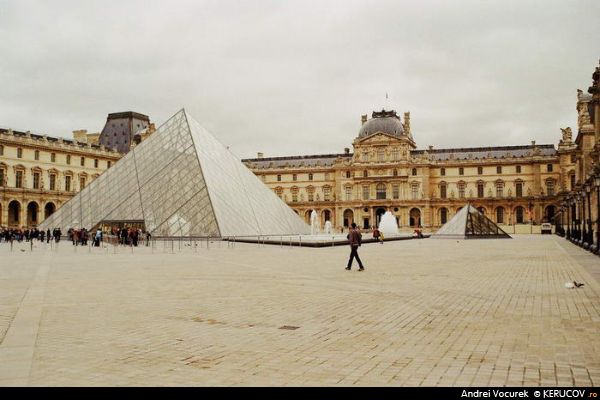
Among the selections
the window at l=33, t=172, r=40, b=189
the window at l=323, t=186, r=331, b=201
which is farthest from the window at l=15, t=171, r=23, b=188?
the window at l=323, t=186, r=331, b=201

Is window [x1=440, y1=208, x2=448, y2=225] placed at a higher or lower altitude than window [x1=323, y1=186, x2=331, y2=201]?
lower

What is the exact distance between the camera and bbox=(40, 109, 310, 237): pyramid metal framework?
94.0 ft

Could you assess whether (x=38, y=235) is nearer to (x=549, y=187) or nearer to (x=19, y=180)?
(x=19, y=180)

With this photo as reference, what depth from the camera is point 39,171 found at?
58.0 metres

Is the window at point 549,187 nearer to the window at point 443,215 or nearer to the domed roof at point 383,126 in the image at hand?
the window at point 443,215

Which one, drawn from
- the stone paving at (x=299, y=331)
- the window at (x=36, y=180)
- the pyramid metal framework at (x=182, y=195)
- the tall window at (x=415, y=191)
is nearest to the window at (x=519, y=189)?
the tall window at (x=415, y=191)

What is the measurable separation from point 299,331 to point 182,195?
81.0 feet

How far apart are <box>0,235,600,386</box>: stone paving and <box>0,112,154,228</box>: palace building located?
161ft

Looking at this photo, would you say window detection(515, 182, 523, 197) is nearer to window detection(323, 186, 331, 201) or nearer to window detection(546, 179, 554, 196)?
window detection(546, 179, 554, 196)

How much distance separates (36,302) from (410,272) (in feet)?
26.0

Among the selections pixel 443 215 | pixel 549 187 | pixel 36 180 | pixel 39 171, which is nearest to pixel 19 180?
pixel 36 180
